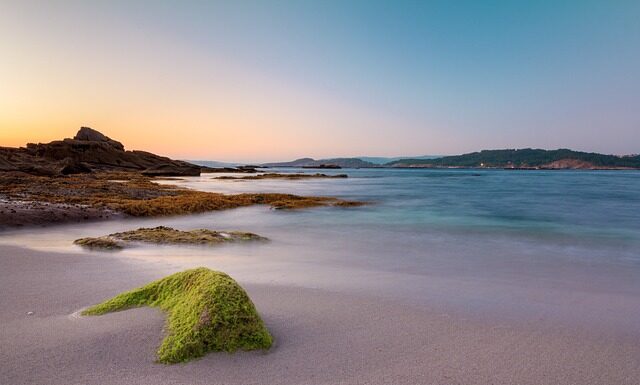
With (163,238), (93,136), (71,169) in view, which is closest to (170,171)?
(71,169)

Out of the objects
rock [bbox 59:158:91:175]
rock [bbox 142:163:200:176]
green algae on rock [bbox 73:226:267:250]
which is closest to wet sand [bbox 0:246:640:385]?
green algae on rock [bbox 73:226:267:250]

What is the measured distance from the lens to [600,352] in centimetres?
400

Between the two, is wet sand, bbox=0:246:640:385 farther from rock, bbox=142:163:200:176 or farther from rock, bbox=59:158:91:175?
rock, bbox=142:163:200:176

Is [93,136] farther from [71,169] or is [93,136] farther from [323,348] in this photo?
[323,348]

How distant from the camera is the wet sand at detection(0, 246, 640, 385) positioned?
10.6 ft

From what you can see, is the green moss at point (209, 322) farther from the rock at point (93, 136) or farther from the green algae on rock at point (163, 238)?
the rock at point (93, 136)

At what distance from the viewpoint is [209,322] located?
3588mm

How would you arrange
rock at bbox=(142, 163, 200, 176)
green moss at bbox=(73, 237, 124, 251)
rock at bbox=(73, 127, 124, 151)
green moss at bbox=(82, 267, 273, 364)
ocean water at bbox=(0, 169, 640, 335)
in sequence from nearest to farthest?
green moss at bbox=(82, 267, 273, 364)
ocean water at bbox=(0, 169, 640, 335)
green moss at bbox=(73, 237, 124, 251)
rock at bbox=(142, 163, 200, 176)
rock at bbox=(73, 127, 124, 151)

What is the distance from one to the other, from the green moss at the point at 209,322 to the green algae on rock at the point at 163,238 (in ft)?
17.1

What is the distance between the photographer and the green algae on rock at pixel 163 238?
Answer: 8648mm

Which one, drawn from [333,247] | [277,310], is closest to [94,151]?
[333,247]

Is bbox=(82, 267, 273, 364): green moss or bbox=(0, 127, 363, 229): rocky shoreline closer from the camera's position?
bbox=(82, 267, 273, 364): green moss

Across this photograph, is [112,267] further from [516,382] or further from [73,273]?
[516,382]

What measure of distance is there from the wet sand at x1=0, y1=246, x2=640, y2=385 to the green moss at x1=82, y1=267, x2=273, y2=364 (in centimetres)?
11
